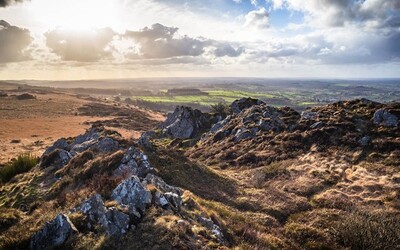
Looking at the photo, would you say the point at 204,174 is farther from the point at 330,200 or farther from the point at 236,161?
the point at 236,161

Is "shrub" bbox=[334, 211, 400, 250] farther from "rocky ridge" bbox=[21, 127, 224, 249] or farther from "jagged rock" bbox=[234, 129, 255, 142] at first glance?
"jagged rock" bbox=[234, 129, 255, 142]

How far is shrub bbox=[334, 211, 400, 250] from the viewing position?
575 inches

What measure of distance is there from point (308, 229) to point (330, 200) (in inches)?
265

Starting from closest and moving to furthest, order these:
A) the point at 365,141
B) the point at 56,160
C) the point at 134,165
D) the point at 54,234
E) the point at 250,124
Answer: the point at 54,234 < the point at 134,165 < the point at 56,160 < the point at 365,141 < the point at 250,124

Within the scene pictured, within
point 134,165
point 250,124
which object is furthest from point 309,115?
point 134,165

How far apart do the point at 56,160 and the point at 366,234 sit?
25816mm

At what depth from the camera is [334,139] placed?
38281 millimetres

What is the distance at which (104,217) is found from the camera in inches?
504

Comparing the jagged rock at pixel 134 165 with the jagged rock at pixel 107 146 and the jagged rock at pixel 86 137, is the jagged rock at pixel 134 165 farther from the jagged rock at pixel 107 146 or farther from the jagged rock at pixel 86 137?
the jagged rock at pixel 86 137

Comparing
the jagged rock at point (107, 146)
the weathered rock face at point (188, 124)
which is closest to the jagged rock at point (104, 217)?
the jagged rock at point (107, 146)

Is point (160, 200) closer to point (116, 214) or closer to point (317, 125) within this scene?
point (116, 214)

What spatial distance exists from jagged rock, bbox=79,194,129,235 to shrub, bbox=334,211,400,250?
11.6 m

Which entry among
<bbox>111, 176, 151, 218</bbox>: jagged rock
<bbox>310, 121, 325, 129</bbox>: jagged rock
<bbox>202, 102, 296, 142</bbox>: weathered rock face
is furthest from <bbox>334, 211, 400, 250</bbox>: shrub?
<bbox>202, 102, 296, 142</bbox>: weathered rock face

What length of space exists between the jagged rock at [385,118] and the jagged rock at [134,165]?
32.5m
